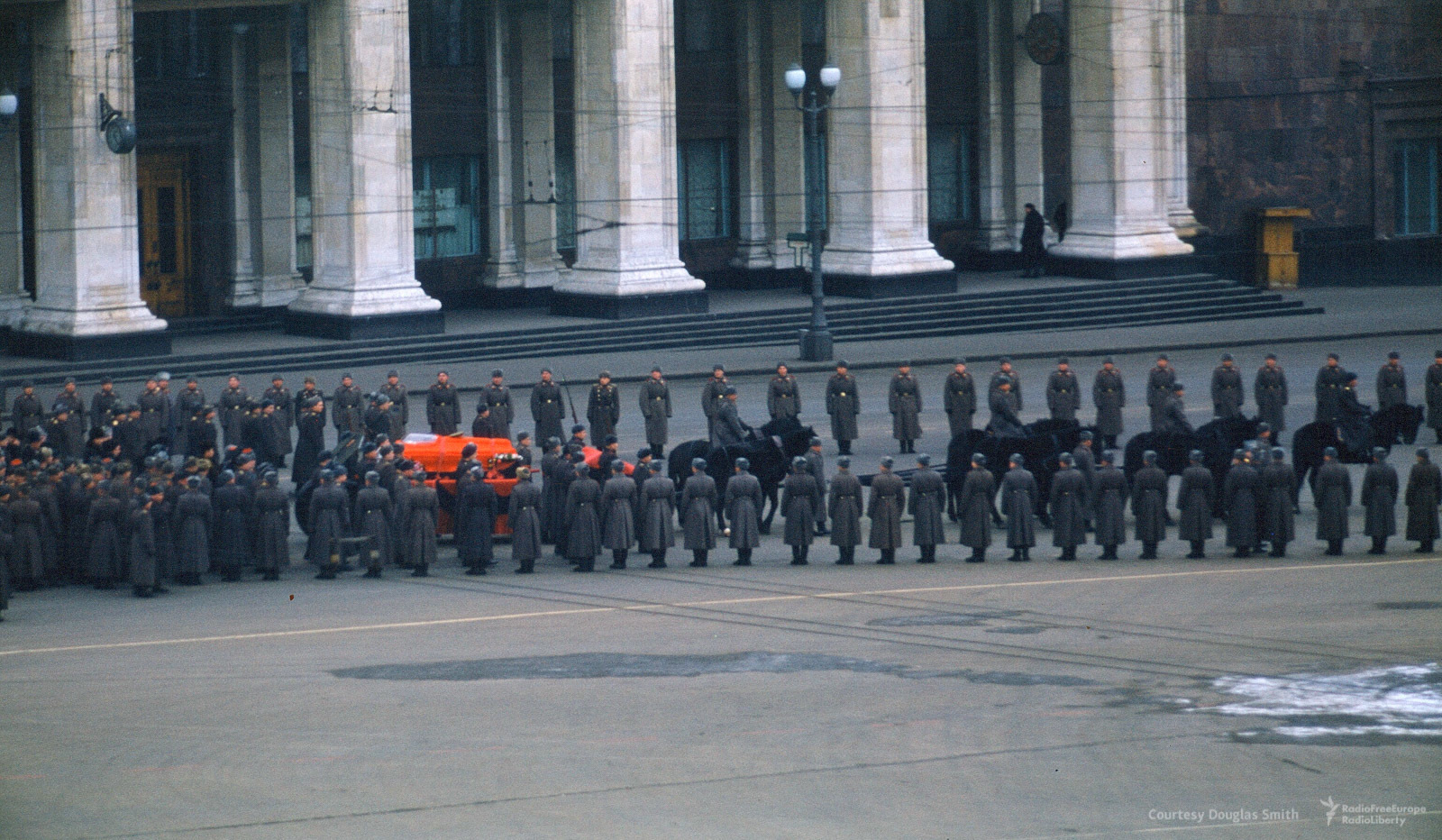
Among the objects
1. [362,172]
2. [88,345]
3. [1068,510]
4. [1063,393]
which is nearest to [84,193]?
[88,345]

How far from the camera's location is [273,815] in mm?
11797

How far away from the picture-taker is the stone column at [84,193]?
32.3 meters

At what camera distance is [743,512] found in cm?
2064

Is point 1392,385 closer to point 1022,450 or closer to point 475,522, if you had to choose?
point 1022,450

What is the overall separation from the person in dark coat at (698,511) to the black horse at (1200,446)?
450 cm

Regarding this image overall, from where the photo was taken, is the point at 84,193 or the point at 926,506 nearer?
the point at 926,506

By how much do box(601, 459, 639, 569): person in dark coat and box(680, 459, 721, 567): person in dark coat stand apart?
0.51 meters

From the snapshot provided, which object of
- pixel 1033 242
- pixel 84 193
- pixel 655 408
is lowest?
pixel 655 408

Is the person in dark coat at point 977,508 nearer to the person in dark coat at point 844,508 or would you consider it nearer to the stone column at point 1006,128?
the person in dark coat at point 844,508

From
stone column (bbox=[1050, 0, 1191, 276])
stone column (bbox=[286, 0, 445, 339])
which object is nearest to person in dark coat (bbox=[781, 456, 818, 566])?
stone column (bbox=[286, 0, 445, 339])

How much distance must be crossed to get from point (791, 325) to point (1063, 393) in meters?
11.4

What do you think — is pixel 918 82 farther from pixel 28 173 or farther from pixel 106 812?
pixel 106 812

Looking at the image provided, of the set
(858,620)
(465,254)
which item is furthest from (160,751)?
(465,254)

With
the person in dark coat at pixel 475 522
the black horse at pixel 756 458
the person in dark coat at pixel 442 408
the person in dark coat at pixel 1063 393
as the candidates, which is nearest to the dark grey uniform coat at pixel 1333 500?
the black horse at pixel 756 458
